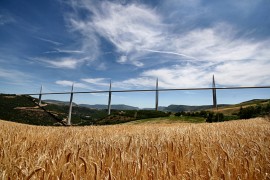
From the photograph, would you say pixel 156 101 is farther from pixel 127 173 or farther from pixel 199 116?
pixel 127 173

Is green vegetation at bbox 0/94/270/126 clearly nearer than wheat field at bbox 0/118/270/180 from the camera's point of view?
No

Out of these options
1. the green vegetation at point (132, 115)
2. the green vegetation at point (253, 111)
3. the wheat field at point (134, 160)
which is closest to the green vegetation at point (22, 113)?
the green vegetation at point (132, 115)

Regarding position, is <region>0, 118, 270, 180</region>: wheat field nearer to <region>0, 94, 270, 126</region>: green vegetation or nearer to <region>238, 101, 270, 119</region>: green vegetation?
<region>0, 94, 270, 126</region>: green vegetation

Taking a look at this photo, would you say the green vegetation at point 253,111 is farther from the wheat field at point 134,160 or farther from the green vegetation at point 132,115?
the wheat field at point 134,160

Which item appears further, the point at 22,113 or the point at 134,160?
the point at 22,113

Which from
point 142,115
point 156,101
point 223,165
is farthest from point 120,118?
point 223,165

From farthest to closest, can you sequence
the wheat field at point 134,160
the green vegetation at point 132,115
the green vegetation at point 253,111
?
1. the green vegetation at point 253,111
2. the green vegetation at point 132,115
3. the wheat field at point 134,160

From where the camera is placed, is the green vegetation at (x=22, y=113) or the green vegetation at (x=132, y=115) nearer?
the green vegetation at (x=132, y=115)

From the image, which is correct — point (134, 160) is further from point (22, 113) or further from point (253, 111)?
point (22, 113)

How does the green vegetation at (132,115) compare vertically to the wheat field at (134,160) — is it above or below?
above

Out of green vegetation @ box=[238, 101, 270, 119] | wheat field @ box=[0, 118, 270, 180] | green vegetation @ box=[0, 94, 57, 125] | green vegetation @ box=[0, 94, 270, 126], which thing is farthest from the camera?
green vegetation @ box=[0, 94, 57, 125]

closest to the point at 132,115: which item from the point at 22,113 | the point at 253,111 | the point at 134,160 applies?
the point at 253,111

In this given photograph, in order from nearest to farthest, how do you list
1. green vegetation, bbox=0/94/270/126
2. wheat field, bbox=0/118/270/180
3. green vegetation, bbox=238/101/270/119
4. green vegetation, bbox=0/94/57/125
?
wheat field, bbox=0/118/270/180, green vegetation, bbox=0/94/270/126, green vegetation, bbox=238/101/270/119, green vegetation, bbox=0/94/57/125

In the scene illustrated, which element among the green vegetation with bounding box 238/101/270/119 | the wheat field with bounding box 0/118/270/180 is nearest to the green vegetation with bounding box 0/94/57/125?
the green vegetation with bounding box 238/101/270/119
